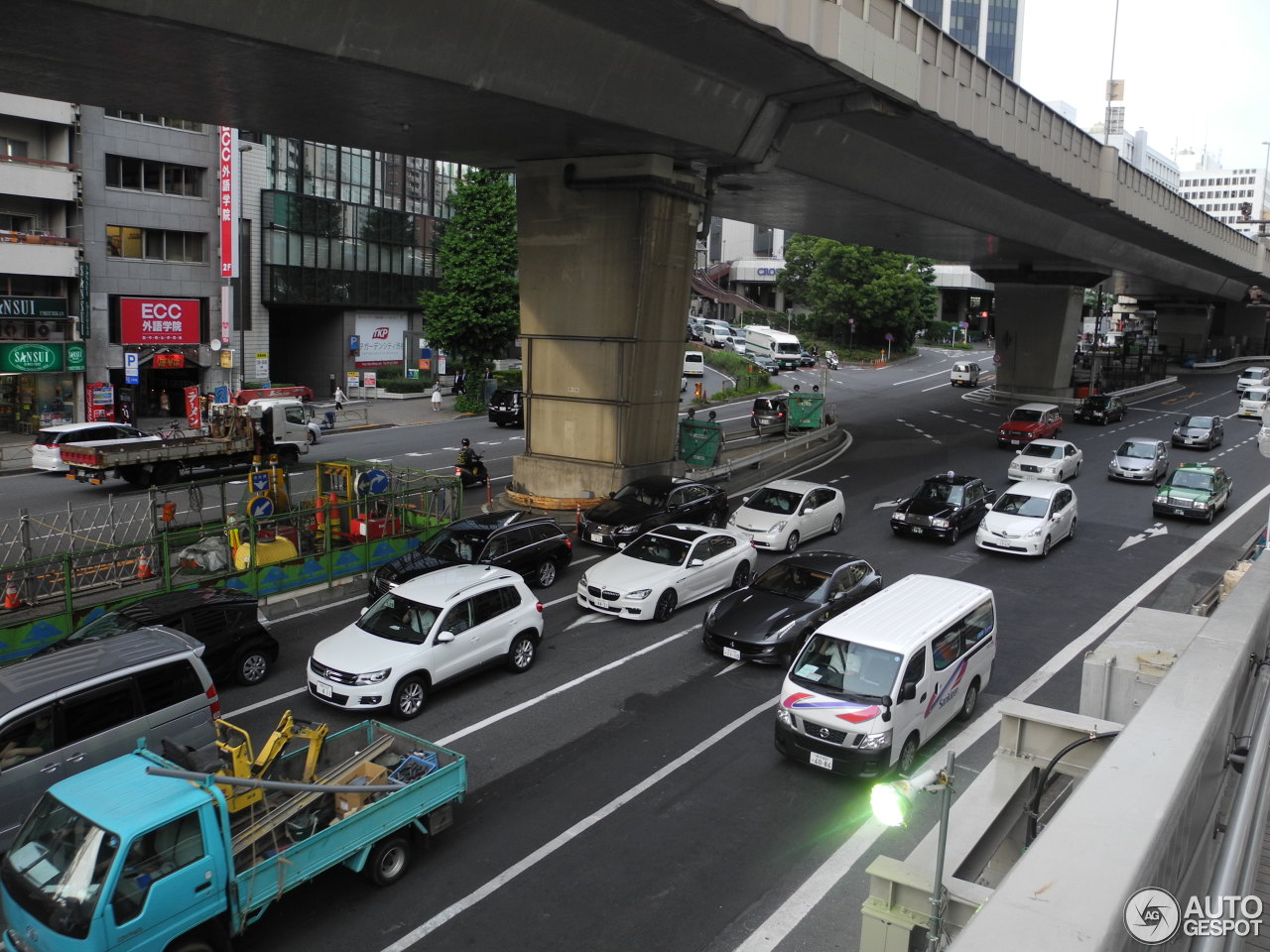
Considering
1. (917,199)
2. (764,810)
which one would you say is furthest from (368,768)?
(917,199)

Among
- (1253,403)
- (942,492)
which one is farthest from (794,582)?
(1253,403)

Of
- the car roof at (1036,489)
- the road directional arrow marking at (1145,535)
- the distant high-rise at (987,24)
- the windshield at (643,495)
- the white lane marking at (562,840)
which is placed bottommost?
the white lane marking at (562,840)

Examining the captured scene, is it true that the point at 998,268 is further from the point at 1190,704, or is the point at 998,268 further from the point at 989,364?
the point at 1190,704

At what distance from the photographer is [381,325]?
56406mm

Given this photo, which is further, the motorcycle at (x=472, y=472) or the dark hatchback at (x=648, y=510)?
the motorcycle at (x=472, y=472)

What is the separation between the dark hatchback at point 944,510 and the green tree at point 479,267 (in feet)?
94.9

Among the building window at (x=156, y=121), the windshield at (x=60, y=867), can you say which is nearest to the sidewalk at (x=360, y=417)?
the building window at (x=156, y=121)

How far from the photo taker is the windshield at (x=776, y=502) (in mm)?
23359

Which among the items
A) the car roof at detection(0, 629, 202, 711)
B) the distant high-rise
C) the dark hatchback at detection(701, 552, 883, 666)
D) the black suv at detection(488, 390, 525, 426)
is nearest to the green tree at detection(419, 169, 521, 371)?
the black suv at detection(488, 390, 525, 426)

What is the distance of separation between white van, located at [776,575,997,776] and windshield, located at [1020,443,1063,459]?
20482mm

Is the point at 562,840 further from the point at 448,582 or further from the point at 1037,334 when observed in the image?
the point at 1037,334

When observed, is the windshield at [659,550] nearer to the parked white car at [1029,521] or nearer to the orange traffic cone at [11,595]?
the parked white car at [1029,521]

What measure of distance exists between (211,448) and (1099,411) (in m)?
38.8

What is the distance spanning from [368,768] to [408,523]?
38.3 feet
